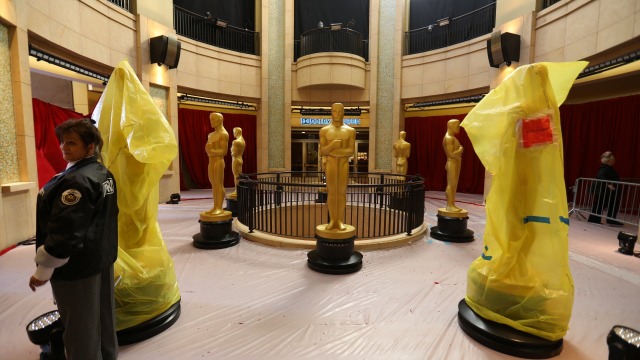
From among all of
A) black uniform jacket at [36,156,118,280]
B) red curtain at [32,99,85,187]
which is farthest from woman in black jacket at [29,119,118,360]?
red curtain at [32,99,85,187]

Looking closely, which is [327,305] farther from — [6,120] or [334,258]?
[6,120]

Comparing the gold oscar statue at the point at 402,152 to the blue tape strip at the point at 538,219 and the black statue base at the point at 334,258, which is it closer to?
the black statue base at the point at 334,258

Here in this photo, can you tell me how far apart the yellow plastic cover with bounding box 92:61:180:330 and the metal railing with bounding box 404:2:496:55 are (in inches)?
404

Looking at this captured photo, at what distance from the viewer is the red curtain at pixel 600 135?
7.17m

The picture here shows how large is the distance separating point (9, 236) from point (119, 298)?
3644mm

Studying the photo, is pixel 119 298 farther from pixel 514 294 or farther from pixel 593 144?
pixel 593 144

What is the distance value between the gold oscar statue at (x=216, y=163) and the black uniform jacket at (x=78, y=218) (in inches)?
115

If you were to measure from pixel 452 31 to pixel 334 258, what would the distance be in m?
9.98

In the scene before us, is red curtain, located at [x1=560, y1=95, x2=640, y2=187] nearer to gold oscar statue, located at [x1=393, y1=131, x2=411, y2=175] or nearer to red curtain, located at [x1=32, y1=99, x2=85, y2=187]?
gold oscar statue, located at [x1=393, y1=131, x2=411, y2=175]

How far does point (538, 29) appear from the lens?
7.19 metres

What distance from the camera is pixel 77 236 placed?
4.80 ft

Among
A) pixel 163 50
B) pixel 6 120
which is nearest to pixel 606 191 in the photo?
pixel 163 50

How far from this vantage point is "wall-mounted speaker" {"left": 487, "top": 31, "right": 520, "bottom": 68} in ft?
24.1

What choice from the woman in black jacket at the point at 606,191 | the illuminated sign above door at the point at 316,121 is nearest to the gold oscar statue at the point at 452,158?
the woman in black jacket at the point at 606,191
